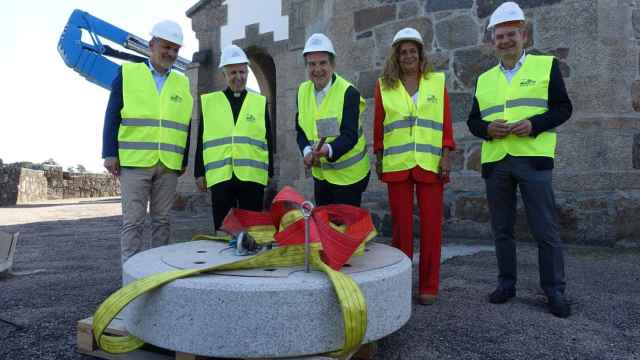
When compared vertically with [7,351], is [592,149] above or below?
above

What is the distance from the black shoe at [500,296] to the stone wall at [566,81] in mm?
1947

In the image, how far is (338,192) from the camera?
10.9 ft

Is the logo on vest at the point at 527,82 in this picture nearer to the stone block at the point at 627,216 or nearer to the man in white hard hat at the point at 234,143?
the man in white hard hat at the point at 234,143

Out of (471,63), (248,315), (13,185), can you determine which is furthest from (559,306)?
(13,185)

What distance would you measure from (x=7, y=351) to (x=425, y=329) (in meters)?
2.13

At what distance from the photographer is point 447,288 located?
11.5 ft

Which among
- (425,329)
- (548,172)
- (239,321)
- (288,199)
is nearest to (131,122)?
(288,199)

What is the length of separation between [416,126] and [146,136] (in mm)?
1839

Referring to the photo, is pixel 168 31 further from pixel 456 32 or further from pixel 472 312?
pixel 456 32

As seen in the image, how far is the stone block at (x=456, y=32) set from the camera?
204 inches

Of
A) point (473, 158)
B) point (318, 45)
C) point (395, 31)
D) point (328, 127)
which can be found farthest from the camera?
point (395, 31)

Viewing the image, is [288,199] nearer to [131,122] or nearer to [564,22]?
[131,122]

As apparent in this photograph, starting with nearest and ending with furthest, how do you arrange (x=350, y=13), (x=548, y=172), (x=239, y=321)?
(x=239, y=321)
(x=548, y=172)
(x=350, y=13)

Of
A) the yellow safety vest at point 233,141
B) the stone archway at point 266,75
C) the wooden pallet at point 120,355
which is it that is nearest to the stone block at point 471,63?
the yellow safety vest at point 233,141
